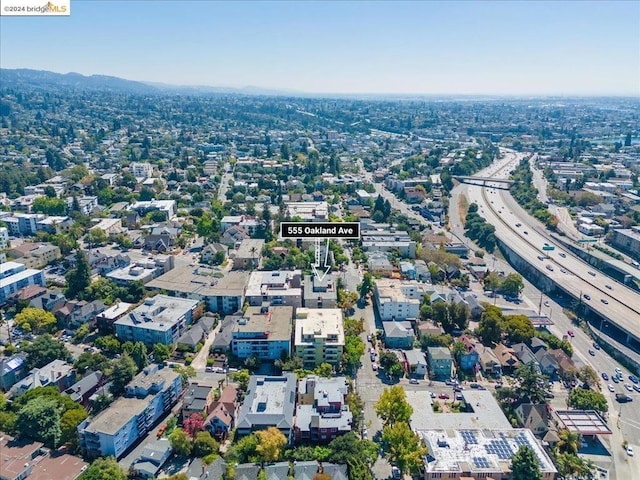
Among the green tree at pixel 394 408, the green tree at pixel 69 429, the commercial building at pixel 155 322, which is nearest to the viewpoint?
the green tree at pixel 69 429

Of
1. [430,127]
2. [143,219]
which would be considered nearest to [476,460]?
[143,219]

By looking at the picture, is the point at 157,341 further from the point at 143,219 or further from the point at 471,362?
the point at 143,219

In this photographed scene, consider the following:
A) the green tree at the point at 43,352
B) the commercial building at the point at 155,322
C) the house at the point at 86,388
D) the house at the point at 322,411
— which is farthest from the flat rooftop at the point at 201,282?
the house at the point at 322,411

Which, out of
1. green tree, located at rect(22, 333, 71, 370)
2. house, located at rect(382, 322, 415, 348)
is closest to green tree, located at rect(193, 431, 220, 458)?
green tree, located at rect(22, 333, 71, 370)

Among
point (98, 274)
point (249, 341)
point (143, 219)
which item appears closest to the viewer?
point (249, 341)

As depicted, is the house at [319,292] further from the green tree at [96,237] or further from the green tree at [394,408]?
the green tree at [96,237]

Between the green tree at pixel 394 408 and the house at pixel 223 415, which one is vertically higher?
the green tree at pixel 394 408

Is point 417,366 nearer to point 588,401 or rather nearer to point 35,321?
point 588,401

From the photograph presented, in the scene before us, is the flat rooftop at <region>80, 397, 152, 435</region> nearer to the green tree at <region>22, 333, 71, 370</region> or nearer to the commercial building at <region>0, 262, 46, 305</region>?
the green tree at <region>22, 333, 71, 370</region>
